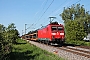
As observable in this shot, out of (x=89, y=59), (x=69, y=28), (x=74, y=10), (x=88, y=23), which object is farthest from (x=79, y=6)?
(x=89, y=59)

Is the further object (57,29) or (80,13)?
(80,13)

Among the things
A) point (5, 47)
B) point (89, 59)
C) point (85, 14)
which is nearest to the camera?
point (5, 47)

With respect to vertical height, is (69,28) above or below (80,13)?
below

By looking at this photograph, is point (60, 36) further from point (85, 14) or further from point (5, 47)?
point (85, 14)

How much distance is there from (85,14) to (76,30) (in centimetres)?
2743

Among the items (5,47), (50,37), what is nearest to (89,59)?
(5,47)

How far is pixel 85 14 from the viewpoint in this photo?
7562 cm

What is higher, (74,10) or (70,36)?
(74,10)

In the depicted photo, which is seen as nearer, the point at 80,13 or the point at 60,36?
the point at 60,36

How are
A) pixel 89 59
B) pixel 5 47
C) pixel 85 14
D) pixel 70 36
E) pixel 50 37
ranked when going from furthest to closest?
pixel 85 14 < pixel 70 36 < pixel 50 37 < pixel 89 59 < pixel 5 47

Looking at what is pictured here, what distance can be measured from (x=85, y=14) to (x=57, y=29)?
157 feet

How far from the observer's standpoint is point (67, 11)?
78.5m

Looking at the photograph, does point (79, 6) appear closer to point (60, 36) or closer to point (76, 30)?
point (76, 30)

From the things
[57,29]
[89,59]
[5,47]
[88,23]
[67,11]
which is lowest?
[89,59]
